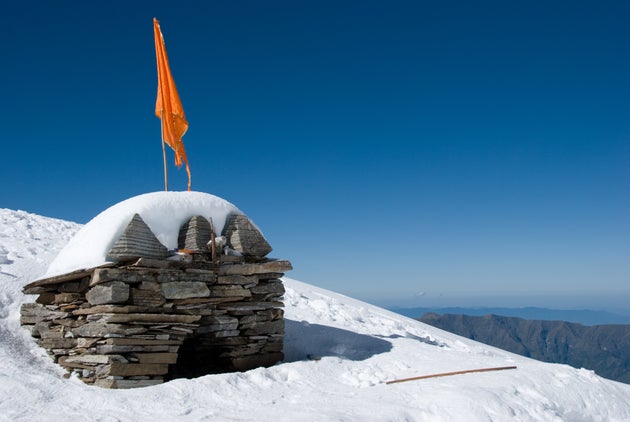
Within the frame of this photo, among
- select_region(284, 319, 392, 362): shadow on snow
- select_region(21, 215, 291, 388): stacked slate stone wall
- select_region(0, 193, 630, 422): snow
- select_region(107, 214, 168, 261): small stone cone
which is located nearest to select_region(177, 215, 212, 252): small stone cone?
select_region(21, 215, 291, 388): stacked slate stone wall

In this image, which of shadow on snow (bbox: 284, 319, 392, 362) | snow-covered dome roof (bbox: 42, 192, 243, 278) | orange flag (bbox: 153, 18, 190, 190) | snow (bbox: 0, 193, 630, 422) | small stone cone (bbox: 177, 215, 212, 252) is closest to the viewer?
snow (bbox: 0, 193, 630, 422)

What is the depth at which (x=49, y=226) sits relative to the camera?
20.1 metres

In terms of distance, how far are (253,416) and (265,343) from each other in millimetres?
3342

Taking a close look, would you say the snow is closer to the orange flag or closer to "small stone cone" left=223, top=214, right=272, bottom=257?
"small stone cone" left=223, top=214, right=272, bottom=257

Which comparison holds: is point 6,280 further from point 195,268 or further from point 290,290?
point 290,290

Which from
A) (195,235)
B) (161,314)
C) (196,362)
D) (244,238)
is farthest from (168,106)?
(196,362)

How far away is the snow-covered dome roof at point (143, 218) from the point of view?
893 cm

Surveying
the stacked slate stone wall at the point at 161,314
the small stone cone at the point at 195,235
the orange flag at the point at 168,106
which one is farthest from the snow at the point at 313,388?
the orange flag at the point at 168,106

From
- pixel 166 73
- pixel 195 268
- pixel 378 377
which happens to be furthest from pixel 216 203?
pixel 378 377

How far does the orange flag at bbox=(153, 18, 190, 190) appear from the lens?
1121 cm

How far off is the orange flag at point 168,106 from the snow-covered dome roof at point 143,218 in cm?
160

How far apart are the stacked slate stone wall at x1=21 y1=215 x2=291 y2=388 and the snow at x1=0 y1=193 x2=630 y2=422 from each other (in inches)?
16.9

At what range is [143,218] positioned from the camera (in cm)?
938

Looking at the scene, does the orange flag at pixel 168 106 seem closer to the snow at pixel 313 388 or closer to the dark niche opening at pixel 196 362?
the snow at pixel 313 388
